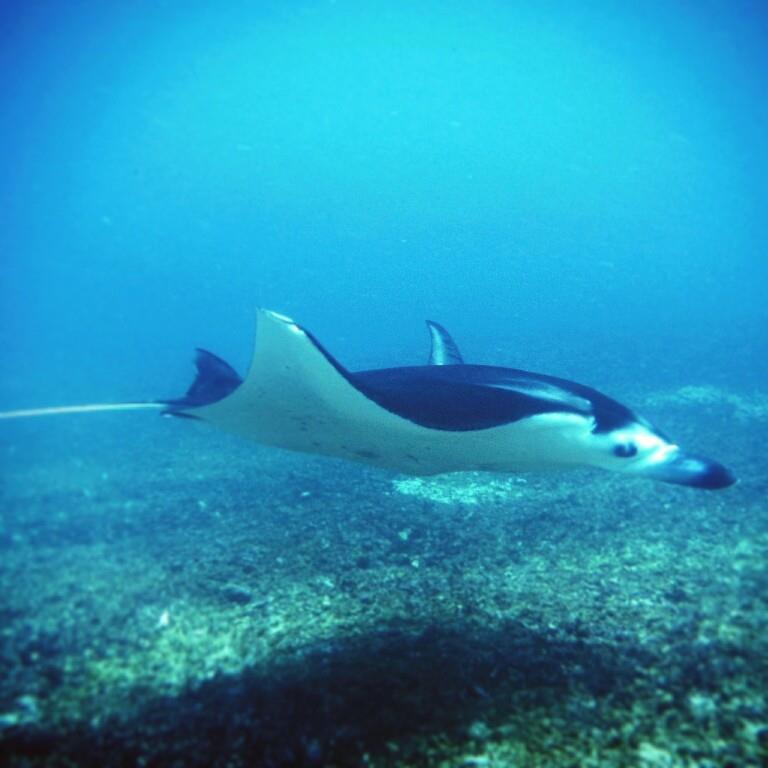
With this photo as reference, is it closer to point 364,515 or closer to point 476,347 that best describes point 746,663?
point 364,515

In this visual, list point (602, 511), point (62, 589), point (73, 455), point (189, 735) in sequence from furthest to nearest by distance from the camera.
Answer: point (73, 455) < point (602, 511) < point (62, 589) < point (189, 735)

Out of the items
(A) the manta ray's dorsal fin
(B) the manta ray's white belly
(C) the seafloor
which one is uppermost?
(A) the manta ray's dorsal fin

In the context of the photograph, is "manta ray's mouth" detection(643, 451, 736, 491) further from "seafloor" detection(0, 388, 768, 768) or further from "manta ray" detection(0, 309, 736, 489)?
"seafloor" detection(0, 388, 768, 768)

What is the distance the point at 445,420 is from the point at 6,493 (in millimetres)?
8228

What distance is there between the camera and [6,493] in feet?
23.7

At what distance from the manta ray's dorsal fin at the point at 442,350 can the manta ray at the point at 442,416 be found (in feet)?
6.00

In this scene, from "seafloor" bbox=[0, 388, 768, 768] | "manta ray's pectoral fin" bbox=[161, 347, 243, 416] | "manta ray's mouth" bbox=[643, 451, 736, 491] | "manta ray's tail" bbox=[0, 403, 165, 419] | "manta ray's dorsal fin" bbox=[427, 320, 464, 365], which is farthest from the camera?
"manta ray's dorsal fin" bbox=[427, 320, 464, 365]

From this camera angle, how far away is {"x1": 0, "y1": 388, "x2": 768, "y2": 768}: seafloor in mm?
1604

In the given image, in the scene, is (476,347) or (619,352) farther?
(476,347)

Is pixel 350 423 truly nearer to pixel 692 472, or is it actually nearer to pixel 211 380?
pixel 211 380

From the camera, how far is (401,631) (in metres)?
2.37

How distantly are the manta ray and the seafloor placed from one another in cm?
85

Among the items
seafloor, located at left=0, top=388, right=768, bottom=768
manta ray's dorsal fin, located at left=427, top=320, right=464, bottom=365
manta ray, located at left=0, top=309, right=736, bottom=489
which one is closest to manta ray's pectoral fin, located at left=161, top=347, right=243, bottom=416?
manta ray, located at left=0, top=309, right=736, bottom=489

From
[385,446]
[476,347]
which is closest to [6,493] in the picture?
[385,446]
